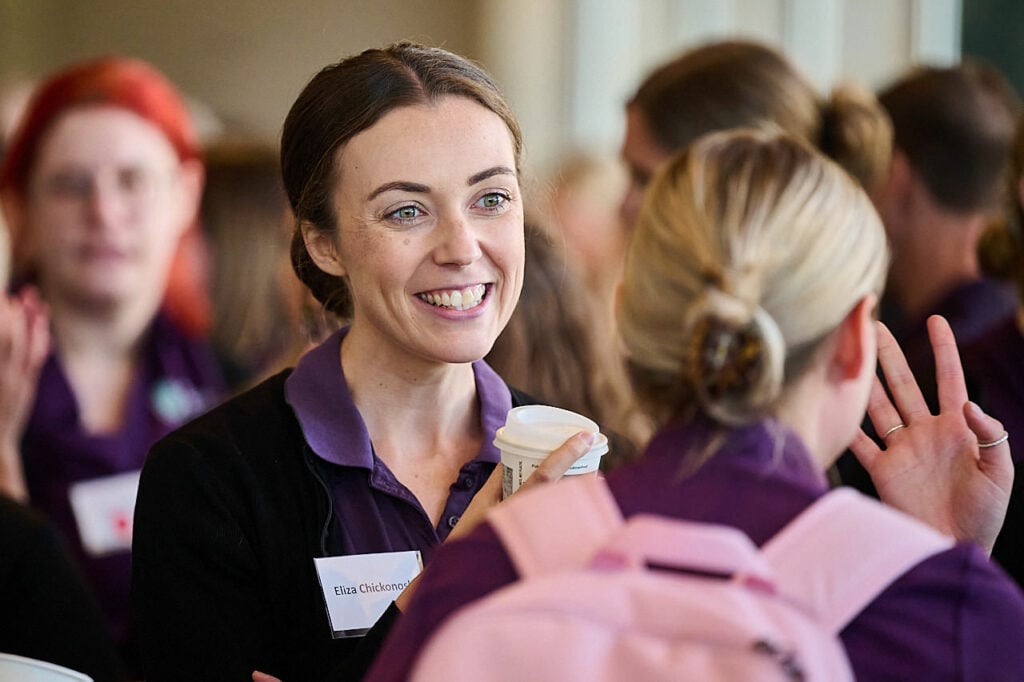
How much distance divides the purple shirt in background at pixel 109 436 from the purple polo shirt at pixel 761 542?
195 centimetres

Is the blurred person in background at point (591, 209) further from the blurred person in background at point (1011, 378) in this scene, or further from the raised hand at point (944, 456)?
the raised hand at point (944, 456)

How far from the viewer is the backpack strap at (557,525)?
122 centimetres

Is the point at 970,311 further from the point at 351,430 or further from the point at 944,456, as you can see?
the point at 351,430

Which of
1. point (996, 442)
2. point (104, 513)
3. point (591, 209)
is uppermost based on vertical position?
point (591, 209)

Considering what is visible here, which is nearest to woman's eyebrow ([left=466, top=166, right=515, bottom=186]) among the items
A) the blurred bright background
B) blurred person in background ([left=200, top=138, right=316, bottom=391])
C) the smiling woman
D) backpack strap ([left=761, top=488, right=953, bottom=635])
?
the smiling woman

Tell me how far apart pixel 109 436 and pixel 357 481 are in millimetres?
1619

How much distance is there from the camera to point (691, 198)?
1324 millimetres

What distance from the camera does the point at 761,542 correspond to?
1235mm

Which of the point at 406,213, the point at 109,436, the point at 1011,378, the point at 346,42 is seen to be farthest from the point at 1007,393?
the point at 346,42

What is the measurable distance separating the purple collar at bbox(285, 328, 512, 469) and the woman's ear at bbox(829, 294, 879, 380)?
706 mm

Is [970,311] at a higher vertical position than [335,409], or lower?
lower

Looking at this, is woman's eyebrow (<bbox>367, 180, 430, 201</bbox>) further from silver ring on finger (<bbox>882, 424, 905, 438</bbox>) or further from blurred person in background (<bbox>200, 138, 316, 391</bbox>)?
blurred person in background (<bbox>200, 138, 316, 391</bbox>)

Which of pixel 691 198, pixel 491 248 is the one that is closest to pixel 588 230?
pixel 491 248

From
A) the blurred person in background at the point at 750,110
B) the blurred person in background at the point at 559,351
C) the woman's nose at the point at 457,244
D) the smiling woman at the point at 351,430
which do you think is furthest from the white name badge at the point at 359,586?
the blurred person in background at the point at 750,110
